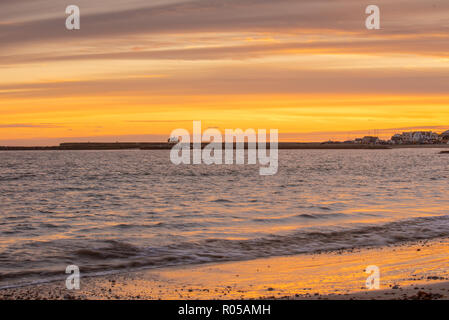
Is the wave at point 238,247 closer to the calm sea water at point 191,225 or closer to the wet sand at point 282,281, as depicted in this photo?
the calm sea water at point 191,225

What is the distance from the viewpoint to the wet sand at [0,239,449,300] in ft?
34.5

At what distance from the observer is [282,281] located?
12.0m

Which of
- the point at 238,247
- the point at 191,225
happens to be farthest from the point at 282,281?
the point at 191,225

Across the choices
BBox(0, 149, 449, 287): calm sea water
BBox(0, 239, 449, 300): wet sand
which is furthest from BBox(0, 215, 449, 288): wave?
BBox(0, 239, 449, 300): wet sand

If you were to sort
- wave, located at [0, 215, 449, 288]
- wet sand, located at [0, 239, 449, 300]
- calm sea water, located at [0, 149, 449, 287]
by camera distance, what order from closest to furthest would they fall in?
wet sand, located at [0, 239, 449, 300] < wave, located at [0, 215, 449, 288] < calm sea water, located at [0, 149, 449, 287]

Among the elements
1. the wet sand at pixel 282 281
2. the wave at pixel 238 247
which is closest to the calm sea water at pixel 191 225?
the wave at pixel 238 247

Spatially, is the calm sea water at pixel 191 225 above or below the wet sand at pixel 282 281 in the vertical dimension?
above

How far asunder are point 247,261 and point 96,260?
4129 millimetres

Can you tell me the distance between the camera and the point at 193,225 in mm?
21734

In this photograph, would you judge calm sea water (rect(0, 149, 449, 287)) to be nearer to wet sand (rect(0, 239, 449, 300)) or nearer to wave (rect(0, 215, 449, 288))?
wave (rect(0, 215, 449, 288))

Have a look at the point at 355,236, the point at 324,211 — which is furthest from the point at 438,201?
the point at 355,236

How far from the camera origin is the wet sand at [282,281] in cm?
1052

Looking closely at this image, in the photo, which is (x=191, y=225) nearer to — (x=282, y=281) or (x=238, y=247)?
(x=238, y=247)
